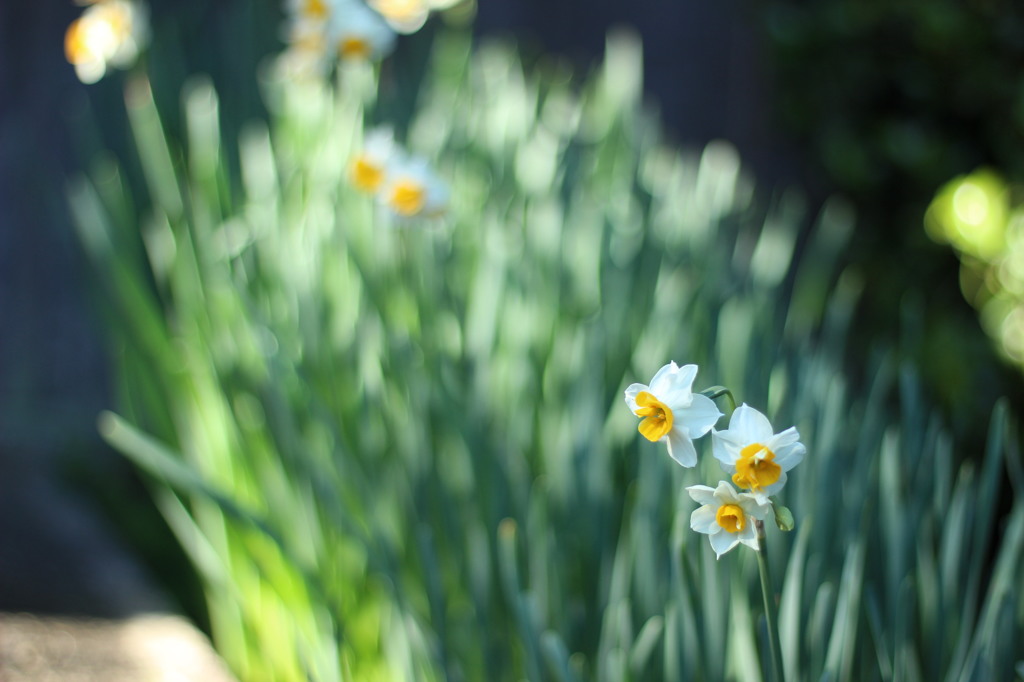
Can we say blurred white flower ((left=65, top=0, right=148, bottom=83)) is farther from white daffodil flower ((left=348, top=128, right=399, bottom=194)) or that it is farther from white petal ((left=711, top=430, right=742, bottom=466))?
white petal ((left=711, top=430, right=742, bottom=466))

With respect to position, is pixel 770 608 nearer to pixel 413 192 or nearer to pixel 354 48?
pixel 413 192

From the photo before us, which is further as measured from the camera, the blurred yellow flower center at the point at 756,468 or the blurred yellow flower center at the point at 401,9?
the blurred yellow flower center at the point at 401,9

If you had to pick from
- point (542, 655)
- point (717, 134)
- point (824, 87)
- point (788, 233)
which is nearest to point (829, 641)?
point (542, 655)

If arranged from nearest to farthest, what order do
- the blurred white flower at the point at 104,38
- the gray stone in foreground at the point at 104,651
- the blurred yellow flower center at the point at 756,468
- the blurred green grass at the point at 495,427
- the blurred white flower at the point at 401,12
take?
the blurred yellow flower center at the point at 756,468, the blurred green grass at the point at 495,427, the gray stone in foreground at the point at 104,651, the blurred white flower at the point at 104,38, the blurred white flower at the point at 401,12

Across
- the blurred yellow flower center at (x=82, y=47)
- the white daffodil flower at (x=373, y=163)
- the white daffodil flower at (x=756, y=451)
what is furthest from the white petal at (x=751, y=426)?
the blurred yellow flower center at (x=82, y=47)

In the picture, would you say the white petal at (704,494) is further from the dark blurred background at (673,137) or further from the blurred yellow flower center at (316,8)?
the blurred yellow flower center at (316,8)

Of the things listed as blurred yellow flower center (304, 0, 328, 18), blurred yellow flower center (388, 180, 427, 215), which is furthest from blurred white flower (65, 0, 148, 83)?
blurred yellow flower center (388, 180, 427, 215)
